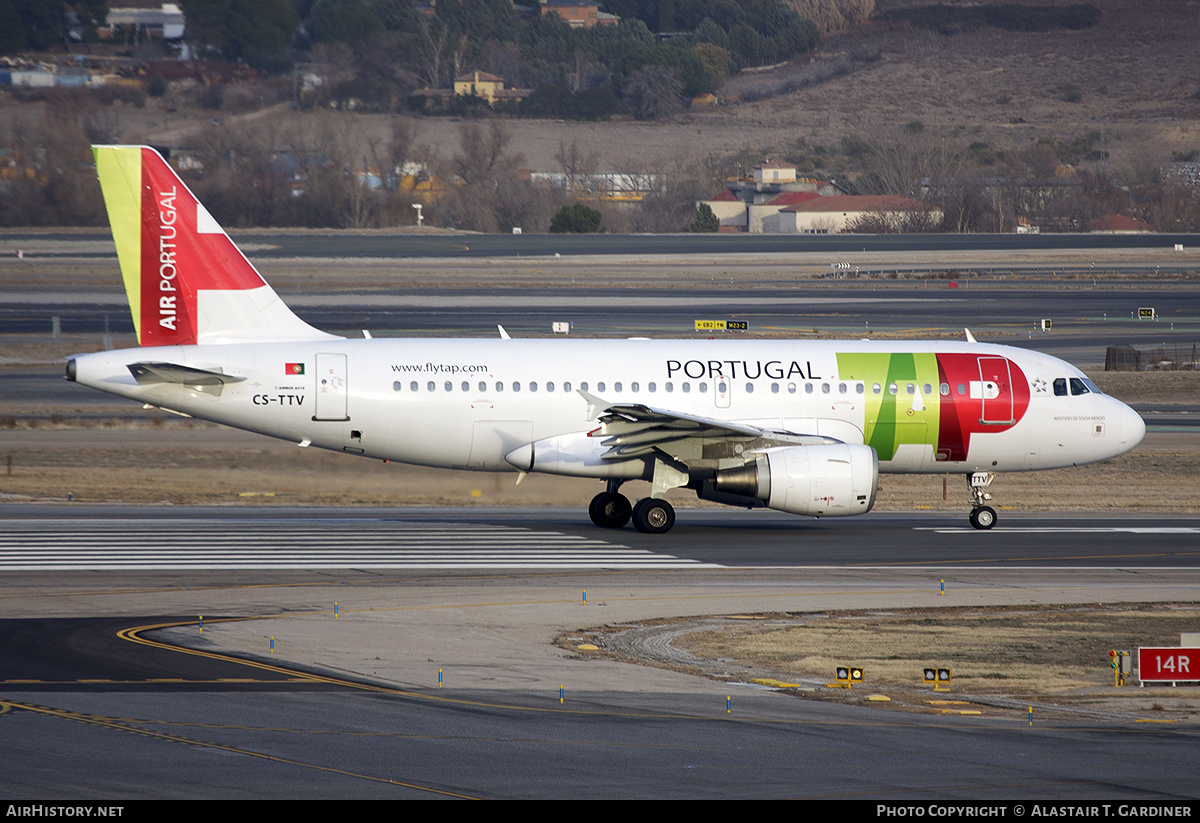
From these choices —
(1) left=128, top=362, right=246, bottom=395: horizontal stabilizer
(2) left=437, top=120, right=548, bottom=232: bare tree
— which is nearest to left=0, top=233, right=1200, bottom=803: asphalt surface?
(1) left=128, top=362, right=246, bottom=395: horizontal stabilizer

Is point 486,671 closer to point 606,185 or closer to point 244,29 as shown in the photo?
point 606,185

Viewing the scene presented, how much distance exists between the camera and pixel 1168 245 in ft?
441

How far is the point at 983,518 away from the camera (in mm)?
31516

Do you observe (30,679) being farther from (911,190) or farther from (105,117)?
(911,190)

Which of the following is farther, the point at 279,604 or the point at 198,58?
the point at 198,58

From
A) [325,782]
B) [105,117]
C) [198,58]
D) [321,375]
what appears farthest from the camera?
[198,58]

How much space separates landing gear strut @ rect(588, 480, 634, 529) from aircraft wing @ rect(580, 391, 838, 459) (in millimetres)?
1805

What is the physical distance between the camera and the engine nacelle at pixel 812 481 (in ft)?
93.0

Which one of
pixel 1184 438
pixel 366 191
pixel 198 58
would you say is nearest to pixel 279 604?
pixel 1184 438

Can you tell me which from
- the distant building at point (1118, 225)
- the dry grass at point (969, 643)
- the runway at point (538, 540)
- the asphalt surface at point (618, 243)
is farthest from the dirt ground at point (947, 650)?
the distant building at point (1118, 225)

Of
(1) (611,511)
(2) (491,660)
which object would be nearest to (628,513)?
(1) (611,511)

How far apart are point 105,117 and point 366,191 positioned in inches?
1070

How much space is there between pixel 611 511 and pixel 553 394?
313 centimetres

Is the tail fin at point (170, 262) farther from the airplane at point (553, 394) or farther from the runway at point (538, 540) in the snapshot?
the runway at point (538, 540)
